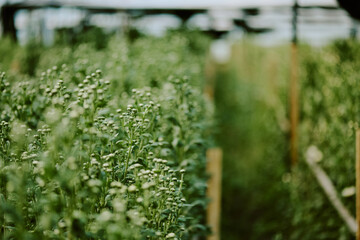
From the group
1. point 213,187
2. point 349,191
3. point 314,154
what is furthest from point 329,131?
point 213,187

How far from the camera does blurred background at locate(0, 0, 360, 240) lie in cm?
470

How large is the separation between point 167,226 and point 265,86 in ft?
23.6

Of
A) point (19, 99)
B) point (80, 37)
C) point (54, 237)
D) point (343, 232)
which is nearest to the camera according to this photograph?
point (54, 237)

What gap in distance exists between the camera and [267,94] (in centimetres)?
830

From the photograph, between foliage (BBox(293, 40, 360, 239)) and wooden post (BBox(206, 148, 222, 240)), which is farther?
foliage (BBox(293, 40, 360, 239))

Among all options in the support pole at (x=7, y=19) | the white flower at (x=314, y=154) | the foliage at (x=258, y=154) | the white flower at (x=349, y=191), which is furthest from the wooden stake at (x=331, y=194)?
the support pole at (x=7, y=19)

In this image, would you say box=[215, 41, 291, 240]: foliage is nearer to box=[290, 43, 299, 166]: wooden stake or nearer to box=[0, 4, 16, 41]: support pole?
box=[290, 43, 299, 166]: wooden stake

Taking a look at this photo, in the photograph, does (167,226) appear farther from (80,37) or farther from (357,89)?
(80,37)

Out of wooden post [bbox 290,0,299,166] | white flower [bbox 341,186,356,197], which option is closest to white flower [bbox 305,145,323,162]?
wooden post [bbox 290,0,299,166]

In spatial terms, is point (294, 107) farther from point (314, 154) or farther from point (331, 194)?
point (331, 194)

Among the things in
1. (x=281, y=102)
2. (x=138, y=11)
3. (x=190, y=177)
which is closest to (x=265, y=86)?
(x=281, y=102)

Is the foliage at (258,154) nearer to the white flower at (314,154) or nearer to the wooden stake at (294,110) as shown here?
the wooden stake at (294,110)

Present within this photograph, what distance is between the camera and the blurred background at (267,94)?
4703 millimetres

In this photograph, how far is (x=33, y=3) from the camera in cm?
1029
